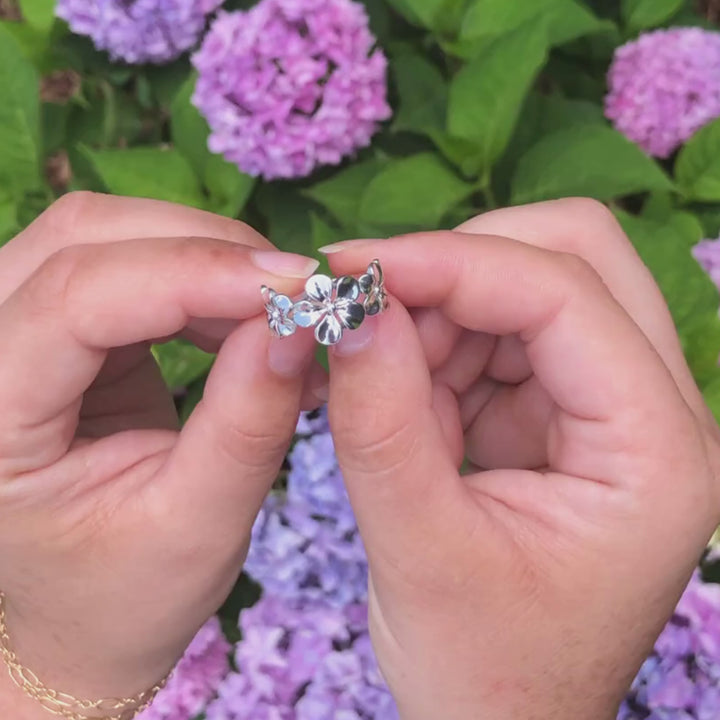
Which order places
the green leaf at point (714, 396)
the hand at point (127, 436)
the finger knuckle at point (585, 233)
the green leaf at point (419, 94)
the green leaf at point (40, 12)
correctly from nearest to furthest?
the hand at point (127, 436), the finger knuckle at point (585, 233), the green leaf at point (714, 396), the green leaf at point (419, 94), the green leaf at point (40, 12)

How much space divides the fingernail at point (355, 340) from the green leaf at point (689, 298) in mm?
566

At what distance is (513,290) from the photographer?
1.99 ft

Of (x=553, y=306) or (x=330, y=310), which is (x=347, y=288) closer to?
(x=330, y=310)

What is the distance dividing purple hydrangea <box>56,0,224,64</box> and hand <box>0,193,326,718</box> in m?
0.51

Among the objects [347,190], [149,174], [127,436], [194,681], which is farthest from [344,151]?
[194,681]

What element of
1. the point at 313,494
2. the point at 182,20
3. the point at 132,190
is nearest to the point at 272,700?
the point at 313,494

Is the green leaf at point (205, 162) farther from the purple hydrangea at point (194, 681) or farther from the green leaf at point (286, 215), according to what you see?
the purple hydrangea at point (194, 681)

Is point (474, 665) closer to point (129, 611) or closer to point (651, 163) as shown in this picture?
point (129, 611)

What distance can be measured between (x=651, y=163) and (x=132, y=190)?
0.68 m

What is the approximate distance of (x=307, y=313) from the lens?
1.62 ft

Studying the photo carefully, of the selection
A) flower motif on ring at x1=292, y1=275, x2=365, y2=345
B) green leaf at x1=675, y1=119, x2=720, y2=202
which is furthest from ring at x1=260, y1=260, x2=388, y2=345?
green leaf at x1=675, y1=119, x2=720, y2=202

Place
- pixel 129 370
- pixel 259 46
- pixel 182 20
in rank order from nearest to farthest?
pixel 129 370
pixel 259 46
pixel 182 20

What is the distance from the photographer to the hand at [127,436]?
59cm

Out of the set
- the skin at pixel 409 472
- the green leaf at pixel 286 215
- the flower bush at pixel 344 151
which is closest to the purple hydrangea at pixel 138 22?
the flower bush at pixel 344 151
